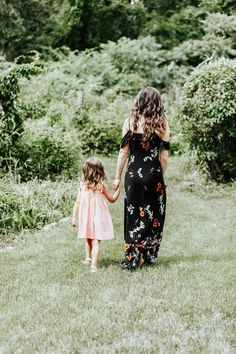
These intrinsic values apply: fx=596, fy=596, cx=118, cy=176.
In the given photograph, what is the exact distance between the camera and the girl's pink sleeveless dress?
593cm

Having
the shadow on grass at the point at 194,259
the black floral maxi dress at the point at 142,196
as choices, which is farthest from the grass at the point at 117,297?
the black floral maxi dress at the point at 142,196

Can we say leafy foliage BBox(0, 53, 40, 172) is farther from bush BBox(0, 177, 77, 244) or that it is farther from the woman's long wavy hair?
the woman's long wavy hair

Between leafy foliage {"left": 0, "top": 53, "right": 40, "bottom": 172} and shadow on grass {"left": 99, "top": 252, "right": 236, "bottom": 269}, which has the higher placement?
Answer: leafy foliage {"left": 0, "top": 53, "right": 40, "bottom": 172}

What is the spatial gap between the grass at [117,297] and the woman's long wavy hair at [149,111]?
4.50 feet

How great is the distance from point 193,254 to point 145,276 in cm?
110

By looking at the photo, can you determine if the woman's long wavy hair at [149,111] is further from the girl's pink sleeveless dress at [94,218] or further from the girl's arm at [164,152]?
the girl's pink sleeveless dress at [94,218]

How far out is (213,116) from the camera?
10359 mm

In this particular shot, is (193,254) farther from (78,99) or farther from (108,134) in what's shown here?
(78,99)

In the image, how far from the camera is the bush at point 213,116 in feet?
33.6

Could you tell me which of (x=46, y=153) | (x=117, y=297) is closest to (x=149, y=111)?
(x=117, y=297)

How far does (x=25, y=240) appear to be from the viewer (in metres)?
7.29

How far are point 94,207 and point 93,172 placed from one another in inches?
14.3

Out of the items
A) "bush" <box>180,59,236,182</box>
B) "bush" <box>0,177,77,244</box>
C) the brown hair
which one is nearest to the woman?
the brown hair

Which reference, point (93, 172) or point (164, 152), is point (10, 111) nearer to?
point (93, 172)
